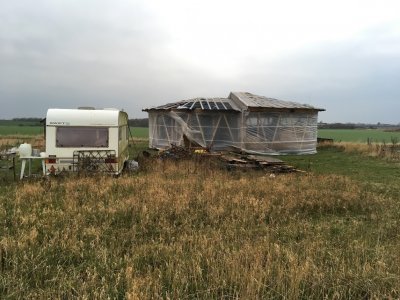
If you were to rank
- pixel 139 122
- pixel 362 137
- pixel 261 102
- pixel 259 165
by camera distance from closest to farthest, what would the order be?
1. pixel 259 165
2. pixel 261 102
3. pixel 362 137
4. pixel 139 122

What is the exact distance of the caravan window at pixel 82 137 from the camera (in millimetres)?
13863

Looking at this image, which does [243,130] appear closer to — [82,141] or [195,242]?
[82,141]

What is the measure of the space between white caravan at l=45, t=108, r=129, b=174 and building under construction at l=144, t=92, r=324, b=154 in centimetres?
954

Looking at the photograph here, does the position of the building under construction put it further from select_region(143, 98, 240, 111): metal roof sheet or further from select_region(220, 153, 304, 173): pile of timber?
select_region(220, 153, 304, 173): pile of timber

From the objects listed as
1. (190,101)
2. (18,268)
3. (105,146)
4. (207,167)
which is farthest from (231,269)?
(190,101)

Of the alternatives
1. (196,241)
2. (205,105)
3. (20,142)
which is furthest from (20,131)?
(196,241)

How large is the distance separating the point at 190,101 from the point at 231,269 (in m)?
23.2

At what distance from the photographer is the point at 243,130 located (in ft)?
80.6

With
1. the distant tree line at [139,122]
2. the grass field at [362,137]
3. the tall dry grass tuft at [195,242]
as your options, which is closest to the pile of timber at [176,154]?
the tall dry grass tuft at [195,242]

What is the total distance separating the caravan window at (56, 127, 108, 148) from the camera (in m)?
13.9

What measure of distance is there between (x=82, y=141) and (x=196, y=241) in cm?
925

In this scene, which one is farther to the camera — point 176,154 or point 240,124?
point 240,124

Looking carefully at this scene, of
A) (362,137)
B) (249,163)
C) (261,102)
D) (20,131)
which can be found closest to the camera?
(249,163)

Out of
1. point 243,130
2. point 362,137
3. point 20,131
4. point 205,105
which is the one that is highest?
point 205,105
